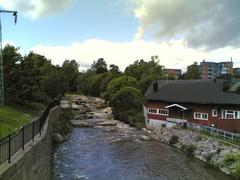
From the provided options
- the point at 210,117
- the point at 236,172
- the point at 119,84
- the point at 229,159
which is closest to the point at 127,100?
the point at 119,84

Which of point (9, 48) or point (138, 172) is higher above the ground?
point (9, 48)

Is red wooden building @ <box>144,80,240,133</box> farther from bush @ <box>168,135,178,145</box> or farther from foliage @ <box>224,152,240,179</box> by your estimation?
foliage @ <box>224,152,240,179</box>

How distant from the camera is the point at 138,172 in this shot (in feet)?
81.5

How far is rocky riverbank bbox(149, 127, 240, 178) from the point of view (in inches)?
1030

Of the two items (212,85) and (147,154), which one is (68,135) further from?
(212,85)

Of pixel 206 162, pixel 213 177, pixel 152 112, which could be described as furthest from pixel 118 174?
pixel 152 112

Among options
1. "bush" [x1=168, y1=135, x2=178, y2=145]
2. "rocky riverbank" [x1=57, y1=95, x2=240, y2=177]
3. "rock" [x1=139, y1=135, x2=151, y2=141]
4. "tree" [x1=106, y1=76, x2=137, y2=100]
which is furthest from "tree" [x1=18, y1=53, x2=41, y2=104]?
"tree" [x1=106, y1=76, x2=137, y2=100]

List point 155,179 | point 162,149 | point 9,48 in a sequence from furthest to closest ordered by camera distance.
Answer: point 9,48, point 162,149, point 155,179

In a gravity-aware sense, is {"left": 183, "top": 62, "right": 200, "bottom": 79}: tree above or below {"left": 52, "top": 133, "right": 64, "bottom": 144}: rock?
above

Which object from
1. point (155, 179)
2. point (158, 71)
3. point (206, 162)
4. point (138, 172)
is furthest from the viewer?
point (158, 71)

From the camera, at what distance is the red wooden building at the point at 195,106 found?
37312mm

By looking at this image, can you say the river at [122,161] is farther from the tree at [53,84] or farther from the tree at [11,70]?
the tree at [53,84]

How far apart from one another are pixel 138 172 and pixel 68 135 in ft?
52.8

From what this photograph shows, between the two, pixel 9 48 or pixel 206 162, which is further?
pixel 9 48
